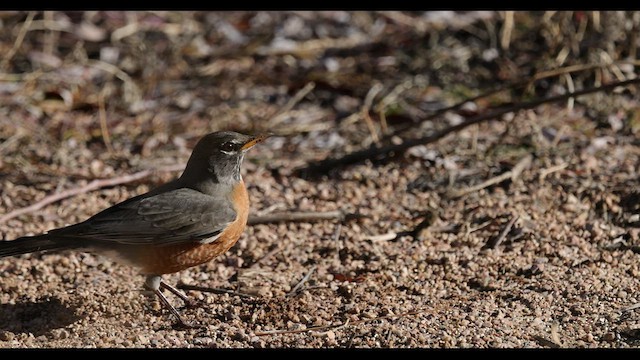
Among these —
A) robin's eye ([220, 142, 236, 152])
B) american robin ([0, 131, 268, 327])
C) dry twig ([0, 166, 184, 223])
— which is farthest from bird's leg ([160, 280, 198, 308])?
dry twig ([0, 166, 184, 223])

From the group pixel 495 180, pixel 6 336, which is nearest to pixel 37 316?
pixel 6 336

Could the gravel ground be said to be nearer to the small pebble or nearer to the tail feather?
the small pebble

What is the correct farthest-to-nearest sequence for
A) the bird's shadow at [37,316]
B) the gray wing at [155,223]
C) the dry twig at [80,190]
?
the dry twig at [80,190] → the gray wing at [155,223] → the bird's shadow at [37,316]

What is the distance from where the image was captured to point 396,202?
21.7ft

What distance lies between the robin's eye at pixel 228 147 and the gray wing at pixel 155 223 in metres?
0.36

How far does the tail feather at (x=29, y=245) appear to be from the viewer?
5.05m

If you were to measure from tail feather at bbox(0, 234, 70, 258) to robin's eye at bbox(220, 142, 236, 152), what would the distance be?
3.46 feet

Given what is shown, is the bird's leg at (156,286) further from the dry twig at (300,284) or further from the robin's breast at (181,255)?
the dry twig at (300,284)

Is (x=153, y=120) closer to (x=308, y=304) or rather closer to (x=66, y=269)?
(x=66, y=269)

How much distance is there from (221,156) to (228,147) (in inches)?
2.7

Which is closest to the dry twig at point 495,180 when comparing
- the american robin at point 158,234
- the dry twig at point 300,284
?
the dry twig at point 300,284

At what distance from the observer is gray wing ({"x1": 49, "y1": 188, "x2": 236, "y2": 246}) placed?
17.1 feet
